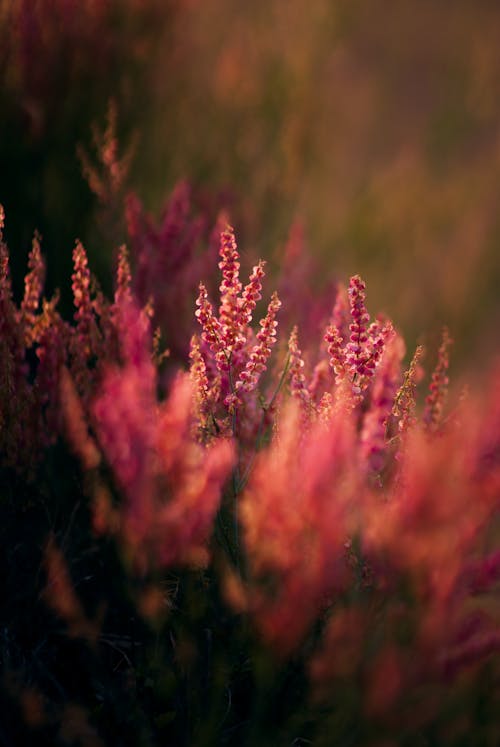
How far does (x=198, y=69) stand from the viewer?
3643mm

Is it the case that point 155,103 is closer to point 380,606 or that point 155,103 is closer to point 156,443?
point 156,443

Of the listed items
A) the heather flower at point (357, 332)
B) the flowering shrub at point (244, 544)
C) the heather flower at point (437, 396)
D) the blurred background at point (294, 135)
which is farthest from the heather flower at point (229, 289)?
the blurred background at point (294, 135)

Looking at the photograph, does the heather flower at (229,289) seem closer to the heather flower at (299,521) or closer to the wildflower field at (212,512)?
the wildflower field at (212,512)

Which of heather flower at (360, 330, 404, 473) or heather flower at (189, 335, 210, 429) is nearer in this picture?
heather flower at (360, 330, 404, 473)

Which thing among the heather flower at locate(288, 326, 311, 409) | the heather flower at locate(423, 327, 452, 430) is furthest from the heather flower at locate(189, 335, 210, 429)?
the heather flower at locate(423, 327, 452, 430)

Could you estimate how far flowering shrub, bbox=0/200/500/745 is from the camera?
3.68 feet

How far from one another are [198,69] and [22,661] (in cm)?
318

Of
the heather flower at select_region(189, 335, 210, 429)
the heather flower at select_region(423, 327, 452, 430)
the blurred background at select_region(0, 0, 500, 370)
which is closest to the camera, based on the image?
the heather flower at select_region(189, 335, 210, 429)

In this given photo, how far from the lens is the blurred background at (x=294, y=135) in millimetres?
2805

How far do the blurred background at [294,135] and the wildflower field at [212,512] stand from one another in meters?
0.05

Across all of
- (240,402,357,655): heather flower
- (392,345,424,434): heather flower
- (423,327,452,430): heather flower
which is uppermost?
(423,327,452,430): heather flower

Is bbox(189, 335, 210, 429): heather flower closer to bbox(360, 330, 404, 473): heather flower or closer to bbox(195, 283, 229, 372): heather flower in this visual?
bbox(195, 283, 229, 372): heather flower

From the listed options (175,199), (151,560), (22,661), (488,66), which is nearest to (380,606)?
(151,560)

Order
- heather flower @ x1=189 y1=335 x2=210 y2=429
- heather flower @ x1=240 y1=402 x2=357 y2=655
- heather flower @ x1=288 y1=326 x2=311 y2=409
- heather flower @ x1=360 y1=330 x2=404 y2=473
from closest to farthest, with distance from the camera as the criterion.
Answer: heather flower @ x1=240 y1=402 x2=357 y2=655 → heather flower @ x1=360 y1=330 x2=404 y2=473 → heather flower @ x1=189 y1=335 x2=210 y2=429 → heather flower @ x1=288 y1=326 x2=311 y2=409
